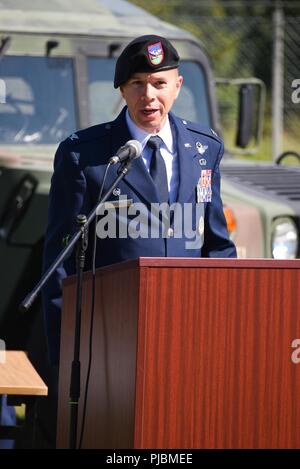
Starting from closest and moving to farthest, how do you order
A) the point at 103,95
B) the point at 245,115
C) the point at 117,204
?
the point at 117,204 < the point at 103,95 < the point at 245,115

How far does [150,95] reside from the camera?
4.11m

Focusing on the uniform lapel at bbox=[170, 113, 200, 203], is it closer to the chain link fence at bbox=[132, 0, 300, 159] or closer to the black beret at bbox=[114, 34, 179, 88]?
the black beret at bbox=[114, 34, 179, 88]

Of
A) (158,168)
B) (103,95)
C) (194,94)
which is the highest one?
(194,94)

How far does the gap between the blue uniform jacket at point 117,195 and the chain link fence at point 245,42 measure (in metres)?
9.06

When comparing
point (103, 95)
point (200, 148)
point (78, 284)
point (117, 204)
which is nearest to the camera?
point (78, 284)

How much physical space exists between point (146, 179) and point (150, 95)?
0.87ft

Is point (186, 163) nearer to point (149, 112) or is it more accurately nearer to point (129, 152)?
point (149, 112)

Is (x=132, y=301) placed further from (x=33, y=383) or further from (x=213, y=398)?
(x=33, y=383)

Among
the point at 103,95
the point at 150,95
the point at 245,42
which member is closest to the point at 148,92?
the point at 150,95

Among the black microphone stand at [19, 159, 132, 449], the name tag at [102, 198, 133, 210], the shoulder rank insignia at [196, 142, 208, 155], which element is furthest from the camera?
the shoulder rank insignia at [196, 142, 208, 155]

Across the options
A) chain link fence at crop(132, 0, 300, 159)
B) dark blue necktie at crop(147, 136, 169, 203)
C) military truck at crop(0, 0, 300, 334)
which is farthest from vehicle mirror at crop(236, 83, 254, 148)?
chain link fence at crop(132, 0, 300, 159)

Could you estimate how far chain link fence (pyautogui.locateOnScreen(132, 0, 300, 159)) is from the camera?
45.6 ft

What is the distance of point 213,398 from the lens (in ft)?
11.0

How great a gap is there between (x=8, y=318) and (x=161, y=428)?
128 inches
